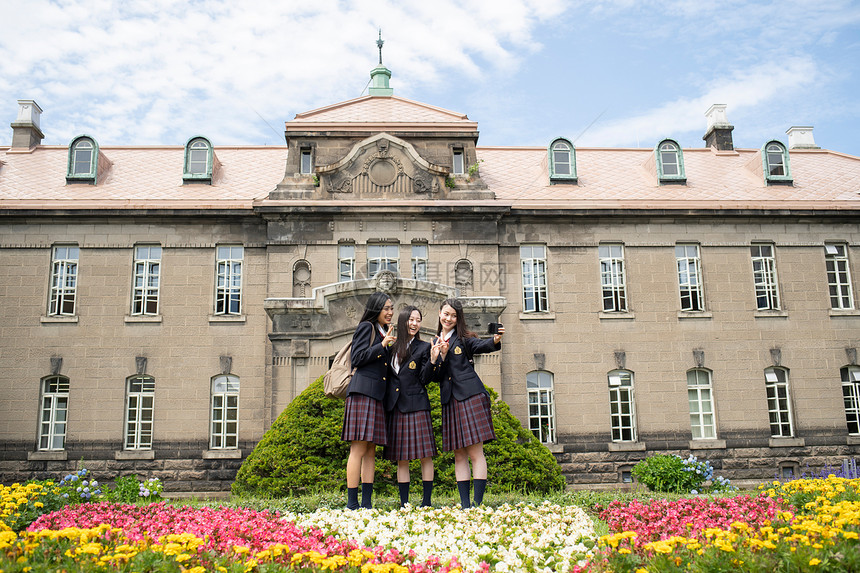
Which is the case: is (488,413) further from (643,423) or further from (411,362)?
(643,423)

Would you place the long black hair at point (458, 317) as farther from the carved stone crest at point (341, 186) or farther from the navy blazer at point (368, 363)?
the carved stone crest at point (341, 186)

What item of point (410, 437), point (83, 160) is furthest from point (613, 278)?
point (83, 160)

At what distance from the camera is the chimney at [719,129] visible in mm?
24625

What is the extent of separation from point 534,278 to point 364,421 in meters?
12.5

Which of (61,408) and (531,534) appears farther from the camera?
(61,408)

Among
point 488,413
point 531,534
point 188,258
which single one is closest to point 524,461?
point 488,413

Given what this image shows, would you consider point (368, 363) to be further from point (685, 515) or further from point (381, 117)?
point (381, 117)

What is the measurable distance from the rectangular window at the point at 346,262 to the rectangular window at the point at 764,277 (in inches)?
468

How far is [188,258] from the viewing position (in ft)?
62.7

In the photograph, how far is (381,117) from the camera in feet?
66.3

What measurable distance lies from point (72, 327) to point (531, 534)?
53.7 ft

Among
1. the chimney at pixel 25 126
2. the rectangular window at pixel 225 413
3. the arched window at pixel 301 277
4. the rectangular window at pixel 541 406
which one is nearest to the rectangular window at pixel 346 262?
the arched window at pixel 301 277

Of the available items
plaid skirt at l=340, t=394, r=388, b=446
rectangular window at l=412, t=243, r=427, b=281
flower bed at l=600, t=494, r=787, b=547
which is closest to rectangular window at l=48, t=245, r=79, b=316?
rectangular window at l=412, t=243, r=427, b=281

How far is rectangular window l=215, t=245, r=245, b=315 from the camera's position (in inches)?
748
